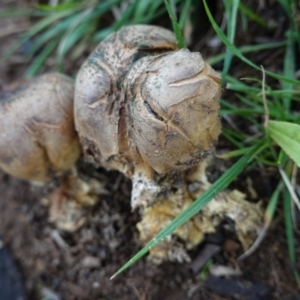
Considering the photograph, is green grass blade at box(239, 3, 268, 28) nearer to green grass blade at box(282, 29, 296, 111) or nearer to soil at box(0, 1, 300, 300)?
soil at box(0, 1, 300, 300)

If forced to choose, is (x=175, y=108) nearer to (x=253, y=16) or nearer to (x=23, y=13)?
(x=253, y=16)

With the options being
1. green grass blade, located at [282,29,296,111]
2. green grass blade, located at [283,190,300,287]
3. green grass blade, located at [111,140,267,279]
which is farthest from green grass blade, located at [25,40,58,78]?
green grass blade, located at [283,190,300,287]

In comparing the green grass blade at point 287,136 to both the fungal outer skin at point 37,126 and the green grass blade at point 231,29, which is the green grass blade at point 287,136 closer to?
the green grass blade at point 231,29

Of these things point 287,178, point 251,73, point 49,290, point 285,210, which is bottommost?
point 49,290

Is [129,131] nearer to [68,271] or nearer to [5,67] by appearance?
[68,271]

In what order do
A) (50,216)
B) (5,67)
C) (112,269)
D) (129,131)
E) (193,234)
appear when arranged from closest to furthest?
(129,131)
(193,234)
(112,269)
(50,216)
(5,67)

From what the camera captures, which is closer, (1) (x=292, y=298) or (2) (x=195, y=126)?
(2) (x=195, y=126)

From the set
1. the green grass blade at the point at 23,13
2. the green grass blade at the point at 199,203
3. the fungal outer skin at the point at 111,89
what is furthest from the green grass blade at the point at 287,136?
the green grass blade at the point at 23,13

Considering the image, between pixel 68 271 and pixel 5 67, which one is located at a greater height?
pixel 5 67

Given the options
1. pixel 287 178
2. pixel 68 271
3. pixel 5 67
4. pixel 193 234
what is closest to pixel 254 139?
pixel 287 178
